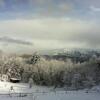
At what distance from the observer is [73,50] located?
13.2 m

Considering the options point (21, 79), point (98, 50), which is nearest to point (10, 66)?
point (21, 79)

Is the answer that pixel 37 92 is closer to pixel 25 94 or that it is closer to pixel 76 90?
pixel 25 94

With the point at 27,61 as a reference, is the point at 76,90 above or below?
below

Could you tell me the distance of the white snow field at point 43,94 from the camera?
1088 centimetres

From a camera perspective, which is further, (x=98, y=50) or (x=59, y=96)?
(x=98, y=50)

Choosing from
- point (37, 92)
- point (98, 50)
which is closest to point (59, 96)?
point (37, 92)

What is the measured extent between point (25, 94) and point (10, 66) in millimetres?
2735

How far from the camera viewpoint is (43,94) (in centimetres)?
1127

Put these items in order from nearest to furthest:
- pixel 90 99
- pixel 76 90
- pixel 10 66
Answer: pixel 90 99, pixel 76 90, pixel 10 66

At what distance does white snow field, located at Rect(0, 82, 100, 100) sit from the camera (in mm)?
10884

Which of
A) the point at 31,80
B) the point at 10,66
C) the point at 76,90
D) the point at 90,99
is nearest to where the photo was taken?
the point at 90,99

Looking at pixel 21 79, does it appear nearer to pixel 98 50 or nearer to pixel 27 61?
pixel 27 61

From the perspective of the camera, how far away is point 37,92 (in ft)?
37.3

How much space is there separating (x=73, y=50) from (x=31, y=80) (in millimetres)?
2080
